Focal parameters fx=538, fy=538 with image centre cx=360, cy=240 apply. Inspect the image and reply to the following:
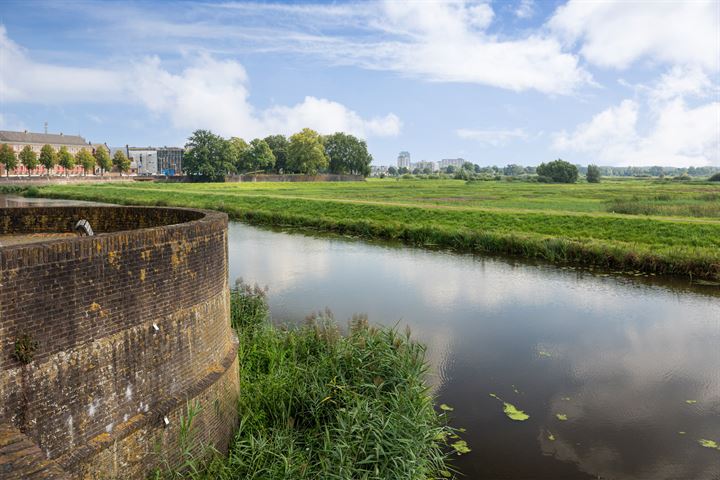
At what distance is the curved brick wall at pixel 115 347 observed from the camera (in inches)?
191

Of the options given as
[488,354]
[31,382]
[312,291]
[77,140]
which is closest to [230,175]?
[77,140]

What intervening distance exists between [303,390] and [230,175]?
88.7 m

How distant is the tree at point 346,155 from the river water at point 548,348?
8883 centimetres

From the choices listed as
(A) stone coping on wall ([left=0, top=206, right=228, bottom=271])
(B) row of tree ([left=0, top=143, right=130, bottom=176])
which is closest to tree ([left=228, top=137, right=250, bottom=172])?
(B) row of tree ([left=0, top=143, right=130, bottom=176])

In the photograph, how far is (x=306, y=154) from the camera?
100188mm

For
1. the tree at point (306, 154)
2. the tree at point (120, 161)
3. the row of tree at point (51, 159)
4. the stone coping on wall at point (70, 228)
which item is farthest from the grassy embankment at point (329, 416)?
the tree at point (120, 161)

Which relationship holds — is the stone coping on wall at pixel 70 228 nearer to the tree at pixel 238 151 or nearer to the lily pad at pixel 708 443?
the lily pad at pixel 708 443

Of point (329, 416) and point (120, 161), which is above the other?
point (120, 161)

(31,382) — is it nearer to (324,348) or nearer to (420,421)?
(420,421)

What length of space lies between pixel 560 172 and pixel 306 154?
4659 centimetres

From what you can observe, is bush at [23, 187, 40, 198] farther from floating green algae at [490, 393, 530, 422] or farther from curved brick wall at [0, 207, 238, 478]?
floating green algae at [490, 393, 530, 422]

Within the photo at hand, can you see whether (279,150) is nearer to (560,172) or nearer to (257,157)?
(257,157)

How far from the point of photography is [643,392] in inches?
431

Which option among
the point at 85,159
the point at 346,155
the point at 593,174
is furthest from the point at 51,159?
the point at 593,174
